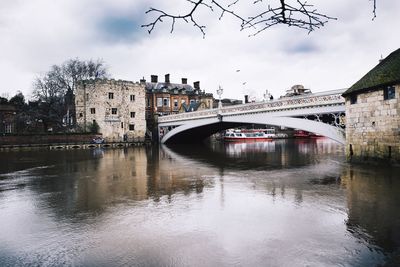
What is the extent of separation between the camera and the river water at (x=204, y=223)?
16.3ft

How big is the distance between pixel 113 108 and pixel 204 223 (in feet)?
136

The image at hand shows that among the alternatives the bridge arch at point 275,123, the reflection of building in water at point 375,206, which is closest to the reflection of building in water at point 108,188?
the reflection of building in water at point 375,206

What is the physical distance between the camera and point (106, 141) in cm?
4419

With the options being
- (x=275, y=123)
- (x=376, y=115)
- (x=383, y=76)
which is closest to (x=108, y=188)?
(x=376, y=115)

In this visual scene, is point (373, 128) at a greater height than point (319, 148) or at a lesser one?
greater

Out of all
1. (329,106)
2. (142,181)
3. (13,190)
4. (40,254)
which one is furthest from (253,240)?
(329,106)

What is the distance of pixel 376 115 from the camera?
14609mm

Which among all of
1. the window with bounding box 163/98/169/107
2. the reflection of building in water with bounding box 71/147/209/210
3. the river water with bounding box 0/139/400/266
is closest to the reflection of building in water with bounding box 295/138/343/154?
the river water with bounding box 0/139/400/266

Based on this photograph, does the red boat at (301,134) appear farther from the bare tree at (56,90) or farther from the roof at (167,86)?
the bare tree at (56,90)

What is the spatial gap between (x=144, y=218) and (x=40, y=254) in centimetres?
243

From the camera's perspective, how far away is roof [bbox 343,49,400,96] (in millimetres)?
13875

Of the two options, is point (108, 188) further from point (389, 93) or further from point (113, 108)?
point (113, 108)

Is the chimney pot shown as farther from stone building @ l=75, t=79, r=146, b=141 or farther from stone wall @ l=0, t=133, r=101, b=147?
stone wall @ l=0, t=133, r=101, b=147

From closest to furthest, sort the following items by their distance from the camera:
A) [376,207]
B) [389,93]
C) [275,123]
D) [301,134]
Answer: [376,207] < [389,93] < [275,123] < [301,134]
